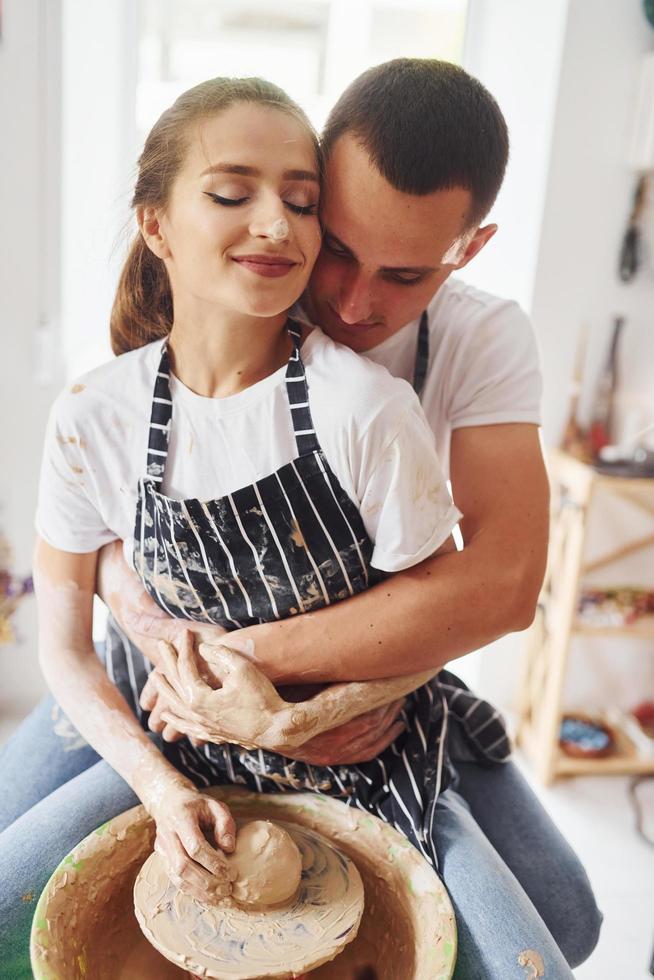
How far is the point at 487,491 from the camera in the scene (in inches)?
Result: 45.0

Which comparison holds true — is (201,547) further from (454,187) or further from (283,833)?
(454,187)

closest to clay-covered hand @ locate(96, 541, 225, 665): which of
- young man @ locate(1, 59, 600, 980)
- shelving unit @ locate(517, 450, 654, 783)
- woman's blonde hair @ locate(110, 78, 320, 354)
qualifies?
young man @ locate(1, 59, 600, 980)

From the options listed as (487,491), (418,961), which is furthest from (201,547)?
(418,961)

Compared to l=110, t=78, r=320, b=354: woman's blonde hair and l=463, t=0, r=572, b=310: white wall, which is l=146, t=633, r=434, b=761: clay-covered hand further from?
l=463, t=0, r=572, b=310: white wall

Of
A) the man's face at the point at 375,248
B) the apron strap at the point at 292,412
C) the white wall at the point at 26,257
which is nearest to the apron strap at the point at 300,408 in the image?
the apron strap at the point at 292,412

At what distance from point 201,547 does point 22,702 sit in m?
1.65

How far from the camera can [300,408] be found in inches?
38.4

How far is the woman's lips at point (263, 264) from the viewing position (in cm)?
92

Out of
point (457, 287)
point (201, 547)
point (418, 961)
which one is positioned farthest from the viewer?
point (457, 287)

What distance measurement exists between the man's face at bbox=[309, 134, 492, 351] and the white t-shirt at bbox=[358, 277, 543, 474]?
137 mm

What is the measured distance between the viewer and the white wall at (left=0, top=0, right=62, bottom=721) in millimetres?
1891

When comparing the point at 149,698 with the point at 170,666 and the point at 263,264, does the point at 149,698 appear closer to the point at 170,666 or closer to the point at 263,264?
the point at 170,666

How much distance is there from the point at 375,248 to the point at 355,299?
0.23 ft

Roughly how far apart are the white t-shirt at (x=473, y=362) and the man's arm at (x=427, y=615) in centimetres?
14
